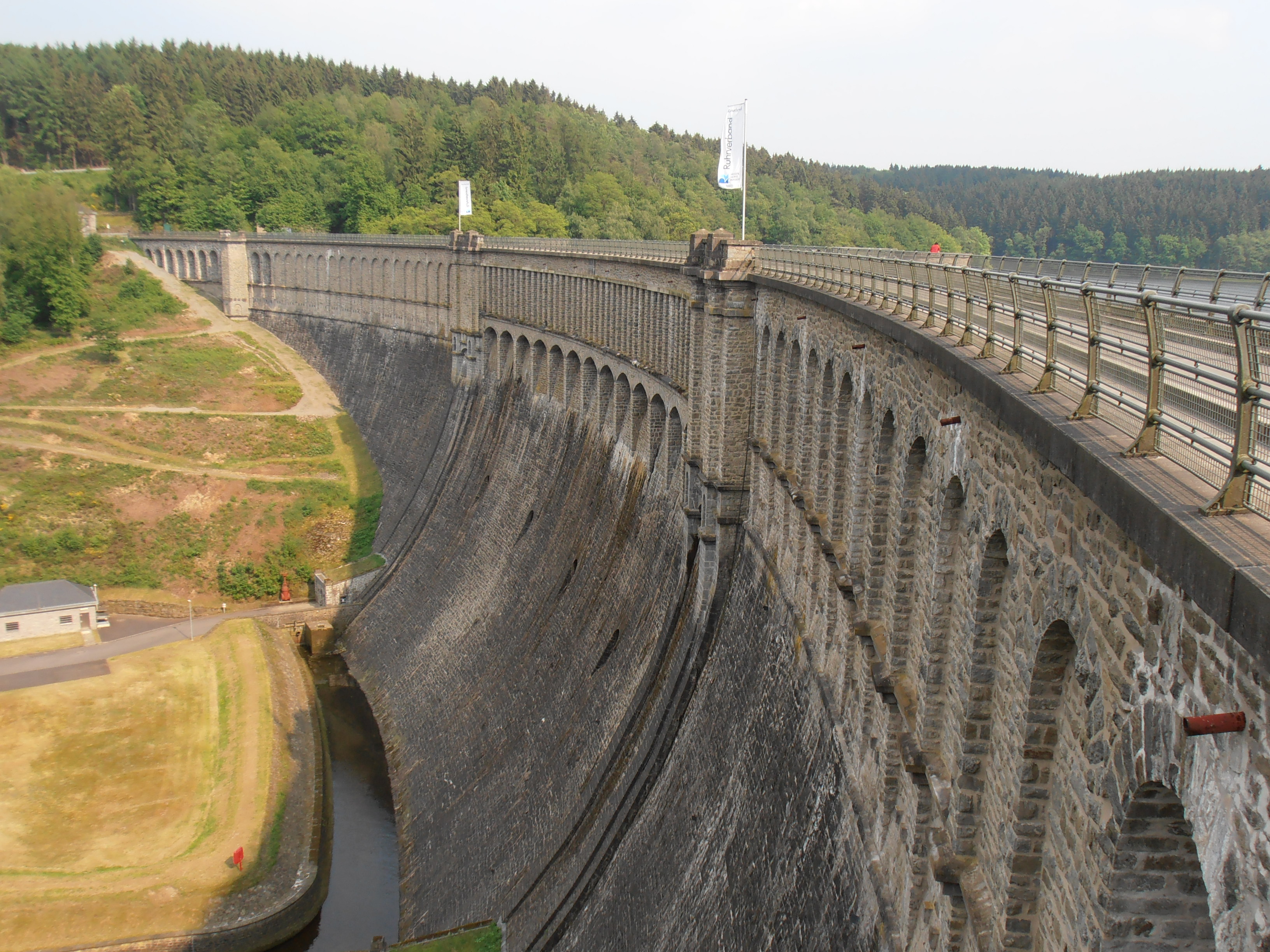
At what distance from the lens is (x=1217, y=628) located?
6.66m

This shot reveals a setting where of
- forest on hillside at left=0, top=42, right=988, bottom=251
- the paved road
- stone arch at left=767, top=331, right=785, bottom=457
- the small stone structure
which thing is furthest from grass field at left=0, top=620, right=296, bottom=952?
forest on hillside at left=0, top=42, right=988, bottom=251

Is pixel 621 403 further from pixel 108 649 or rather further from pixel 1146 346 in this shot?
pixel 1146 346

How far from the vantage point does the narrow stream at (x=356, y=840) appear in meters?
37.9

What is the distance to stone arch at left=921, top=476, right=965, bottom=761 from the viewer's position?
14273mm

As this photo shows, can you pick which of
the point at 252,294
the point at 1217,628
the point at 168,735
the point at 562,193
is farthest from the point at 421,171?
the point at 1217,628

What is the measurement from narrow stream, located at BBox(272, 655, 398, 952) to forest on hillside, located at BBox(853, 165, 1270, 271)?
3419 cm

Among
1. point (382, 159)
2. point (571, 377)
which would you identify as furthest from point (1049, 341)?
point (382, 159)

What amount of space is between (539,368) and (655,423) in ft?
54.4

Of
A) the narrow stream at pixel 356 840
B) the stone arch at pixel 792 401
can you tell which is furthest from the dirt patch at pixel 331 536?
the stone arch at pixel 792 401

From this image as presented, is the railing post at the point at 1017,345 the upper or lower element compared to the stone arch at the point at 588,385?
upper

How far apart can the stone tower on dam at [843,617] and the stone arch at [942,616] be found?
5 cm

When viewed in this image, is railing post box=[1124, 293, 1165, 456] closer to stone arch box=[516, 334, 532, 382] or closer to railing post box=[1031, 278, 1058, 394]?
railing post box=[1031, 278, 1058, 394]

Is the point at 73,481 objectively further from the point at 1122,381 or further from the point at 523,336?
the point at 1122,381

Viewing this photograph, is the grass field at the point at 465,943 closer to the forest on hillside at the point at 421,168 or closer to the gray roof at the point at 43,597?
the gray roof at the point at 43,597
